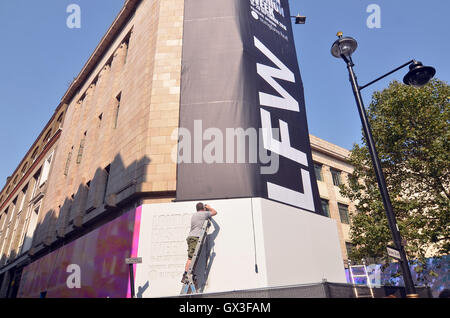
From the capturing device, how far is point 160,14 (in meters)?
15.4

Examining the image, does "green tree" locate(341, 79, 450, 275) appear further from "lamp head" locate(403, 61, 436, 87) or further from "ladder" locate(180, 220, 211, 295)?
"ladder" locate(180, 220, 211, 295)

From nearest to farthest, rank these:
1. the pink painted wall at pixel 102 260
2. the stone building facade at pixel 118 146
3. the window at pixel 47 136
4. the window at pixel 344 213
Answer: the pink painted wall at pixel 102 260 → the stone building facade at pixel 118 146 → the window at pixel 344 213 → the window at pixel 47 136

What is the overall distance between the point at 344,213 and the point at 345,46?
79.5 feet

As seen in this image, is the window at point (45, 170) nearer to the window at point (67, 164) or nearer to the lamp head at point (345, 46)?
the window at point (67, 164)

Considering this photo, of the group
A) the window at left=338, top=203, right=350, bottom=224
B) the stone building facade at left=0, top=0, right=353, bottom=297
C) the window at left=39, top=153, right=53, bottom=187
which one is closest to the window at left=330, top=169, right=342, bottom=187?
the stone building facade at left=0, top=0, right=353, bottom=297

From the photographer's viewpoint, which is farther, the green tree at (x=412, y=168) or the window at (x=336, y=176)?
the window at (x=336, y=176)

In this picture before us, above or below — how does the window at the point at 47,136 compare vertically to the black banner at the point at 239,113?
above

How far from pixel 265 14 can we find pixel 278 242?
12848mm

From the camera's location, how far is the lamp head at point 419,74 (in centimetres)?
711

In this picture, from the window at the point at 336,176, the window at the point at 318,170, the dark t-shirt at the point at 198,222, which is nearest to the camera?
the dark t-shirt at the point at 198,222

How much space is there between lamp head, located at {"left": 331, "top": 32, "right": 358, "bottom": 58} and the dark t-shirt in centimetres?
616

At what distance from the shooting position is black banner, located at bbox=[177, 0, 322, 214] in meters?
10.9

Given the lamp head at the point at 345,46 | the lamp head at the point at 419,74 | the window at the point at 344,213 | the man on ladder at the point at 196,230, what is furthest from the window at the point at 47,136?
the lamp head at the point at 419,74

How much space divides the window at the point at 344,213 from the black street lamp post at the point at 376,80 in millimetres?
22783
